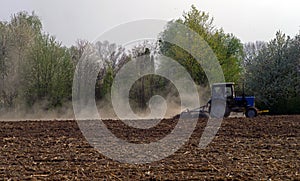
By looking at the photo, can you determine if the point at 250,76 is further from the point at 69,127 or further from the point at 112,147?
A: the point at 112,147

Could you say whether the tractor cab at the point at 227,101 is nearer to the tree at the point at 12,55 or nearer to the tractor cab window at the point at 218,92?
the tractor cab window at the point at 218,92

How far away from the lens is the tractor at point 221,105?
24.3 metres

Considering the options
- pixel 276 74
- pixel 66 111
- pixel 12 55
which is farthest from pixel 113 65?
pixel 276 74

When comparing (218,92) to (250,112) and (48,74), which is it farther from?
(48,74)

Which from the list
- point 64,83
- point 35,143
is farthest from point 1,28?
point 35,143

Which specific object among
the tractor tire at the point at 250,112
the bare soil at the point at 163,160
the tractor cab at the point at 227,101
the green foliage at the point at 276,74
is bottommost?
Answer: the bare soil at the point at 163,160

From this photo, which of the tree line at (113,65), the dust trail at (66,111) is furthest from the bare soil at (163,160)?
the tree line at (113,65)

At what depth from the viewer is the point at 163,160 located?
1106cm

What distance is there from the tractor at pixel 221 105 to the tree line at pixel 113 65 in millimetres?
9287

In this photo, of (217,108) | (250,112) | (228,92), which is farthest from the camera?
(250,112)

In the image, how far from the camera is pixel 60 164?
35.1 feet

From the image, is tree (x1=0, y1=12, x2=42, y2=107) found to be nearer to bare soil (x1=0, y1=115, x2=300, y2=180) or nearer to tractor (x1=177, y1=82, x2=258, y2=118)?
tractor (x1=177, y1=82, x2=258, y2=118)

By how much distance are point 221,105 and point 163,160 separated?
46.3ft

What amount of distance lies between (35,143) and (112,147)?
257 cm
